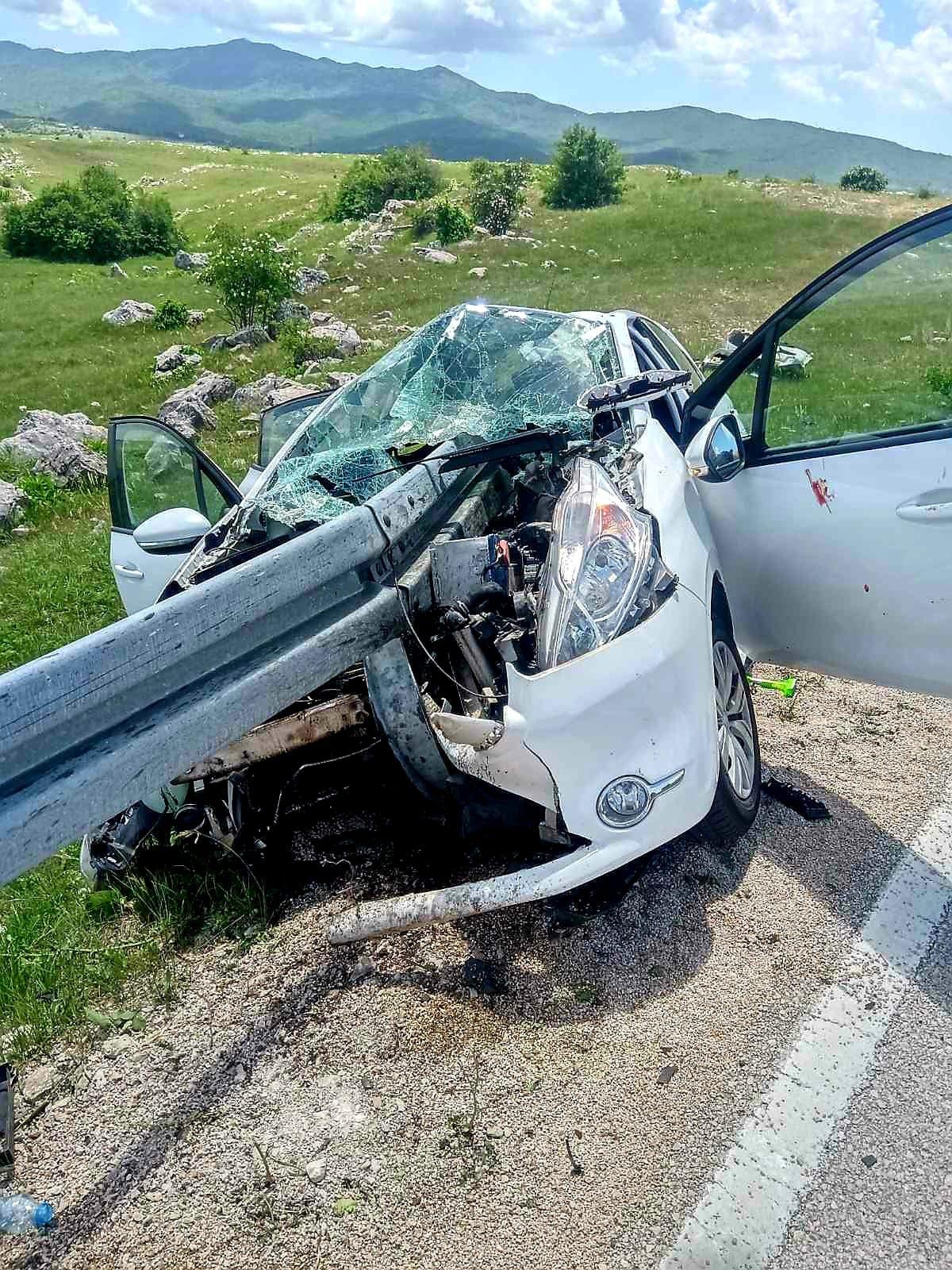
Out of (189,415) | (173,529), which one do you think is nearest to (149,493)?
(173,529)

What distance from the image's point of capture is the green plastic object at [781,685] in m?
4.62

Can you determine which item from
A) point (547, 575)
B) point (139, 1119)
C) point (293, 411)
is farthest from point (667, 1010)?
point (293, 411)

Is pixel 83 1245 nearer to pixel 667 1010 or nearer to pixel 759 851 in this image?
pixel 667 1010

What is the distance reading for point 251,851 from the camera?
11.7ft

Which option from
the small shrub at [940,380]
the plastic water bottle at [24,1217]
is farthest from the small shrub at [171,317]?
the plastic water bottle at [24,1217]

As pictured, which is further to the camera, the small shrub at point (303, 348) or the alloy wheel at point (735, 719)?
the small shrub at point (303, 348)

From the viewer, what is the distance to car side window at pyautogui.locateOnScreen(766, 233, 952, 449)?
10.9 feet

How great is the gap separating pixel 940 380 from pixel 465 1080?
8.95 ft

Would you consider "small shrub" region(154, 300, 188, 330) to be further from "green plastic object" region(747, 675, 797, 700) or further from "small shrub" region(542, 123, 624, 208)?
"green plastic object" region(747, 675, 797, 700)

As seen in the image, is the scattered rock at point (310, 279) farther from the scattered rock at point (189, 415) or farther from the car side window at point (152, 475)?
Answer: the car side window at point (152, 475)

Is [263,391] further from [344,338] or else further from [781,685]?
[781,685]

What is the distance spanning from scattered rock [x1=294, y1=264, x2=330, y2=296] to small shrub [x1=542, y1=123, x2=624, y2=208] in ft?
53.5

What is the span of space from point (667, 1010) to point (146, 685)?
1.75 meters

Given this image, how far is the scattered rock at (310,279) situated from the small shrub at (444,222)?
208 inches
